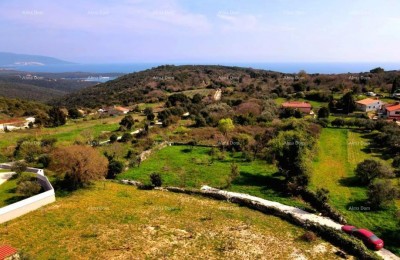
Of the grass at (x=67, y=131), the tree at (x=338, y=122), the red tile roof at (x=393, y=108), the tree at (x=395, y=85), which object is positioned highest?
the tree at (x=395, y=85)

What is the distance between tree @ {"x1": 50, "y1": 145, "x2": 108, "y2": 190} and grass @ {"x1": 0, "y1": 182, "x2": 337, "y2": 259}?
7.28ft

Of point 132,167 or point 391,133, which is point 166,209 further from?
point 391,133

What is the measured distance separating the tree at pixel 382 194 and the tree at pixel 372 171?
4.39 metres

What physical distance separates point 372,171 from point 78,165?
88.6 feet

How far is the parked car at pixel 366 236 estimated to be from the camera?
63.3ft

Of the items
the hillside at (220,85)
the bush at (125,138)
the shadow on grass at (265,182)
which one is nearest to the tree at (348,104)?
the hillside at (220,85)

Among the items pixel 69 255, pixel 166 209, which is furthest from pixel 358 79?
pixel 69 255

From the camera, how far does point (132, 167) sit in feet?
122

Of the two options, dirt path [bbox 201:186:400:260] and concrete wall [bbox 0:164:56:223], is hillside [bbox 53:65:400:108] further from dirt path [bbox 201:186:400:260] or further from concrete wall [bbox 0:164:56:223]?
concrete wall [bbox 0:164:56:223]

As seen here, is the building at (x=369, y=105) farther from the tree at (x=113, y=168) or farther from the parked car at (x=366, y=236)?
the tree at (x=113, y=168)

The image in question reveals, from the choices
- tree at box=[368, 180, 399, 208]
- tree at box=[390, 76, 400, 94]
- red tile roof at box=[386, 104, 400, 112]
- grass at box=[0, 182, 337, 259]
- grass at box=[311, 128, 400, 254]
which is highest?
tree at box=[390, 76, 400, 94]

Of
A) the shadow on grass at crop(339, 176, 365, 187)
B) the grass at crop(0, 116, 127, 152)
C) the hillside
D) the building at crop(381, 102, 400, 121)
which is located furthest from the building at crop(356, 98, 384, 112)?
the grass at crop(0, 116, 127, 152)

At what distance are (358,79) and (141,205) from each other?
9483 centimetres

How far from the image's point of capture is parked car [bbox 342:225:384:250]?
19297 mm
